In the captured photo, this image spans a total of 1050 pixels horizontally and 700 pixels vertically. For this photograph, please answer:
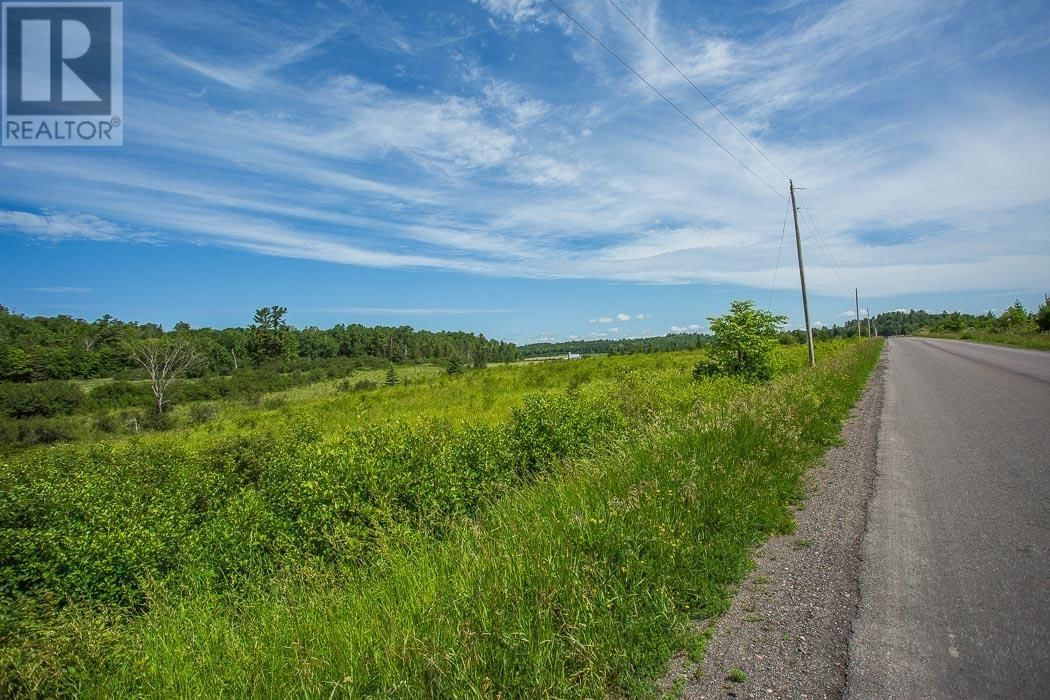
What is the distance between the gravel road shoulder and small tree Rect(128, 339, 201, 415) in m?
56.0

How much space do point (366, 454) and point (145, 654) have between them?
178 inches

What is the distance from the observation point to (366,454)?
8.23 meters

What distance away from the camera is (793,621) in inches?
129

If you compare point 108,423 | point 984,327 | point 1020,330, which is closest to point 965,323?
Result: point 984,327

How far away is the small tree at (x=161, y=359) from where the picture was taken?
4900 cm

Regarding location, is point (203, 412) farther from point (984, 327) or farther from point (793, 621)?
point (984, 327)

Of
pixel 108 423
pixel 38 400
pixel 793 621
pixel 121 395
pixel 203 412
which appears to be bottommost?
pixel 108 423

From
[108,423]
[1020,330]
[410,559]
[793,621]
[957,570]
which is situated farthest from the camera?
[1020,330]

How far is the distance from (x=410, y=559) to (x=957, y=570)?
4.68 metres

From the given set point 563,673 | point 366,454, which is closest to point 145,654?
point 563,673

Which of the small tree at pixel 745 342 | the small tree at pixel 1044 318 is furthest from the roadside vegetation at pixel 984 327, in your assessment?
the small tree at pixel 745 342

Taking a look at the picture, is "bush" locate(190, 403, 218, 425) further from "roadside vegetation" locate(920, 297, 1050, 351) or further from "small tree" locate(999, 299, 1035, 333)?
"small tree" locate(999, 299, 1035, 333)

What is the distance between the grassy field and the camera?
2986mm

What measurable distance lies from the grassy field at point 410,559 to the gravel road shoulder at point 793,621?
0.17 metres
